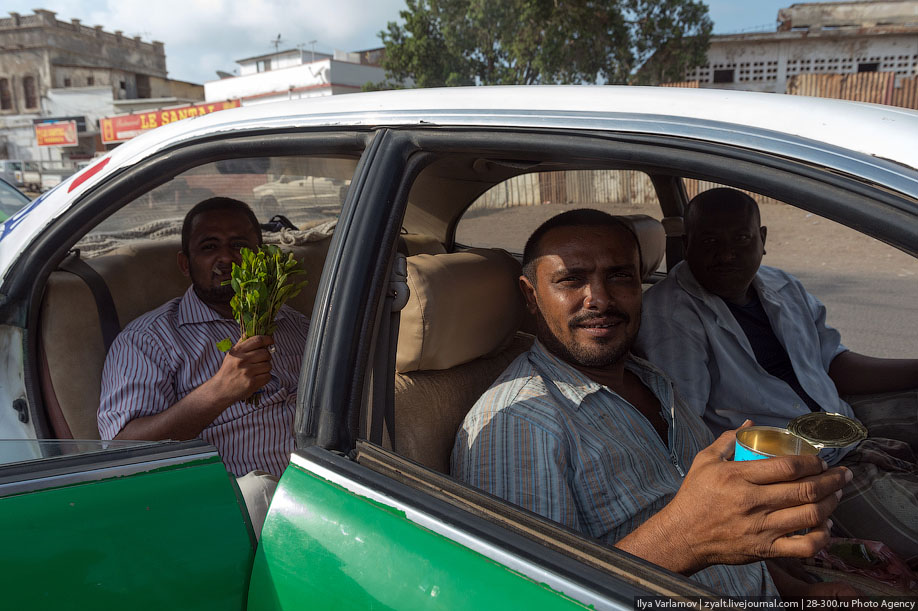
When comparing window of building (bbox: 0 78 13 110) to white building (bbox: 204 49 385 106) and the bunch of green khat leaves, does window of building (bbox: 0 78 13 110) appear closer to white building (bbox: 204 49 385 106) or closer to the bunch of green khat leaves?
white building (bbox: 204 49 385 106)

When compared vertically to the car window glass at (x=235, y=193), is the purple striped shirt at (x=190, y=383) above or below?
below

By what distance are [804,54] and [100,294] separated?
88.7 feet

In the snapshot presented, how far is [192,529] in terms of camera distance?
126 centimetres

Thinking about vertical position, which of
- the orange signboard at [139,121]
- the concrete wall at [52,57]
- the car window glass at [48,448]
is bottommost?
the car window glass at [48,448]

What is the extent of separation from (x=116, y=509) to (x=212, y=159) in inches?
36.0

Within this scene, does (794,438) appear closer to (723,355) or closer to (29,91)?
(723,355)

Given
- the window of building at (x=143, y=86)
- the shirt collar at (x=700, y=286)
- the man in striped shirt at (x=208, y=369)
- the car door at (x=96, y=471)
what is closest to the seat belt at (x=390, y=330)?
the car door at (x=96, y=471)

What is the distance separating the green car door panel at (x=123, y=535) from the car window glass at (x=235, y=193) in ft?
3.57

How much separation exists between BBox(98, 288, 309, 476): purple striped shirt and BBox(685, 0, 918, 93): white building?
23.7 m

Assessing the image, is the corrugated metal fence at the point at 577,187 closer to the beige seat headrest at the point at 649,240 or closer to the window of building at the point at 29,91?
the beige seat headrest at the point at 649,240

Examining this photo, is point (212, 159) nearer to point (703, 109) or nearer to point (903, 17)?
point (703, 109)

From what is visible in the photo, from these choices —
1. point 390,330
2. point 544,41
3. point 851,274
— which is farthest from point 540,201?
point 544,41

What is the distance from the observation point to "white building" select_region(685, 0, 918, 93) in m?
23.2

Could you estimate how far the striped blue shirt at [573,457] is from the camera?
5.23ft
